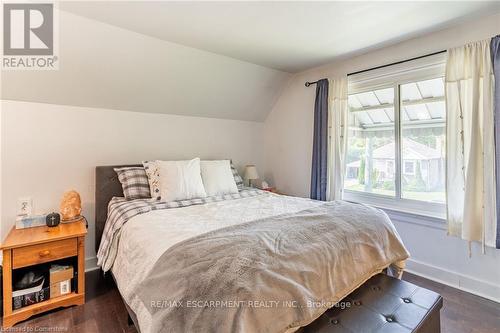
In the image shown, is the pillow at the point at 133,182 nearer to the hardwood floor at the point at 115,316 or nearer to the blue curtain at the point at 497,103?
the hardwood floor at the point at 115,316

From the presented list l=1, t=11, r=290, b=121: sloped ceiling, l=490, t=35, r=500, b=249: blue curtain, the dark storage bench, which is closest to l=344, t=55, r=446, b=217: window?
l=490, t=35, r=500, b=249: blue curtain

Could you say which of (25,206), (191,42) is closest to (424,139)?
(191,42)

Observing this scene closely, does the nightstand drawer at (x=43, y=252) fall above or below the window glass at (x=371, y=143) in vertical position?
below

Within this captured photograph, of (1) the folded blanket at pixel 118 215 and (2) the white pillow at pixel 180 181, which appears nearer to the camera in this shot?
(1) the folded blanket at pixel 118 215

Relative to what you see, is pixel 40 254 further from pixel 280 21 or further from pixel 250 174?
pixel 280 21

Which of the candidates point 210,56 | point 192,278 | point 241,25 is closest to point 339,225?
point 192,278

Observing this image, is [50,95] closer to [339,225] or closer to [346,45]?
[339,225]

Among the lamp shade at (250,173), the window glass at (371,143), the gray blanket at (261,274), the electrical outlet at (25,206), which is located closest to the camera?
the gray blanket at (261,274)

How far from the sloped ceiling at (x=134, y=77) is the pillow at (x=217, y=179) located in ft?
2.85

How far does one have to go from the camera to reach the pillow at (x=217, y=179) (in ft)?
8.61

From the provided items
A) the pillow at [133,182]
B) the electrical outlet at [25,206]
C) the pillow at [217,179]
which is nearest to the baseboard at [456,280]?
the pillow at [217,179]

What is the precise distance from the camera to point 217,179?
2.69 metres

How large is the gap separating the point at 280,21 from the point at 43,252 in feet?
8.08

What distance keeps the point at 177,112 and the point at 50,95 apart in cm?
122
